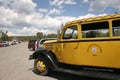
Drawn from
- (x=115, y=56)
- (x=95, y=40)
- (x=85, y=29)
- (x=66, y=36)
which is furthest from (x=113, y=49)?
(x=66, y=36)

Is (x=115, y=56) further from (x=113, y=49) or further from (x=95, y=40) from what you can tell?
(x=95, y=40)

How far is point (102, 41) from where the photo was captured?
7.39m

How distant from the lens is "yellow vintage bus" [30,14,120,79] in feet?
23.5

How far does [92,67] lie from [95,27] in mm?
1509

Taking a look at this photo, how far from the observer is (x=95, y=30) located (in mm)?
7832

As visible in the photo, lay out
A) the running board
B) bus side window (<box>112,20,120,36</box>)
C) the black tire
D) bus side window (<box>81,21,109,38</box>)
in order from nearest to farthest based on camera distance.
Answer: the running board, bus side window (<box>112,20,120,36</box>), bus side window (<box>81,21,109,38</box>), the black tire

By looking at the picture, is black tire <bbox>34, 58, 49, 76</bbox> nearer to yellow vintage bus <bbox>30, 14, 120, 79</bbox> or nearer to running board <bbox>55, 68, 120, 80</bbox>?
yellow vintage bus <bbox>30, 14, 120, 79</bbox>

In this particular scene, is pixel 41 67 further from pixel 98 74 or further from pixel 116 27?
pixel 116 27

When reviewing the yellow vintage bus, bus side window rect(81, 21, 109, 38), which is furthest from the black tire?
bus side window rect(81, 21, 109, 38)

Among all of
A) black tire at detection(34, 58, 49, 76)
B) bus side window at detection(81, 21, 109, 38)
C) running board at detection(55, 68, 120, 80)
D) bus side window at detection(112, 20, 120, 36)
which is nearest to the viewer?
running board at detection(55, 68, 120, 80)

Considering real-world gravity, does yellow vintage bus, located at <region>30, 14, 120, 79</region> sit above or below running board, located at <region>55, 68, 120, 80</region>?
above

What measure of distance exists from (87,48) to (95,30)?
2.43 feet

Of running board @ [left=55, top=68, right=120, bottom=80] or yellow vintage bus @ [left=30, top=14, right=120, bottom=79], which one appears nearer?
running board @ [left=55, top=68, right=120, bottom=80]

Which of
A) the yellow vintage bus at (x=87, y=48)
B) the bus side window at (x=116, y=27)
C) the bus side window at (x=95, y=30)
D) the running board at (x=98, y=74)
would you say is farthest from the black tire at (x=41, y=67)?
the bus side window at (x=116, y=27)
